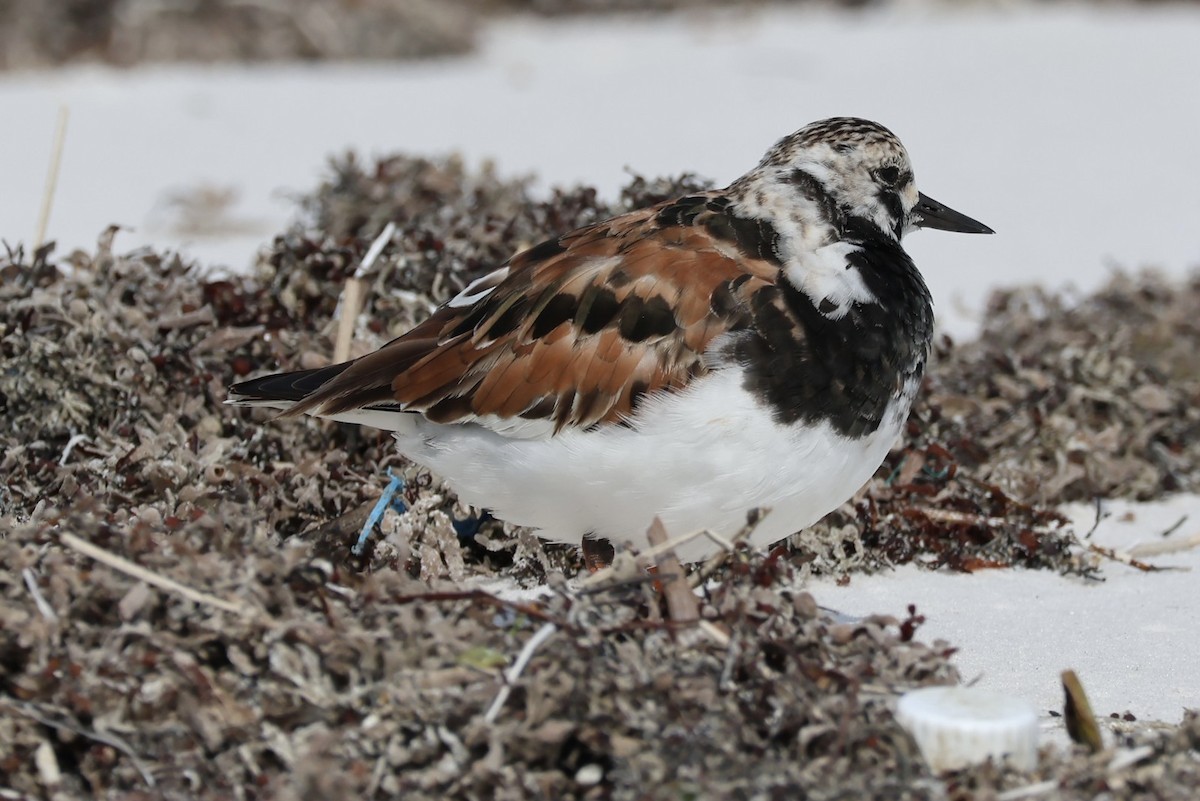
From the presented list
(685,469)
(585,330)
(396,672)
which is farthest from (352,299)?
(396,672)

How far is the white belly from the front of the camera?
266 cm

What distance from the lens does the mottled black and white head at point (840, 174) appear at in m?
3.01

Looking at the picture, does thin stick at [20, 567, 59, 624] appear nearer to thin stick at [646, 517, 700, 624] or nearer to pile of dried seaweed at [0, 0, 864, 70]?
thin stick at [646, 517, 700, 624]

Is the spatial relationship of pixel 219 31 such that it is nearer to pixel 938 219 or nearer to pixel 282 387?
pixel 282 387

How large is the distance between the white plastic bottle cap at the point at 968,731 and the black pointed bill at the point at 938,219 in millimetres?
1224

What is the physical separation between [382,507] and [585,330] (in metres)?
0.66

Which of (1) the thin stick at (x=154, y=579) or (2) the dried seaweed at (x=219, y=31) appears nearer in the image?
(1) the thin stick at (x=154, y=579)

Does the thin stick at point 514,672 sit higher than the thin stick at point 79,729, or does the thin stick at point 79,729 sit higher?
the thin stick at point 514,672

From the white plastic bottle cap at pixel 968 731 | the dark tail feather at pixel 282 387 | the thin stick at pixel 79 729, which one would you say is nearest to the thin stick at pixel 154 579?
the thin stick at pixel 79 729

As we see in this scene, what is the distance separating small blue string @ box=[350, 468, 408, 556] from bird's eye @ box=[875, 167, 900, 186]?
3.78 ft

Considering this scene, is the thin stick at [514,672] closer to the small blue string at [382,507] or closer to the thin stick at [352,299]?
the small blue string at [382,507]

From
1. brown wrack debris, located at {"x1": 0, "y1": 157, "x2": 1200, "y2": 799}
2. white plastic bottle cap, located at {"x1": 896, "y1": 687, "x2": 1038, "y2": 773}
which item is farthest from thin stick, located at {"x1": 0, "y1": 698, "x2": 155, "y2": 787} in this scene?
white plastic bottle cap, located at {"x1": 896, "y1": 687, "x2": 1038, "y2": 773}

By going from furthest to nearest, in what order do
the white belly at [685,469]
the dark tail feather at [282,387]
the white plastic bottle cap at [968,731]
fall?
the dark tail feather at [282,387] < the white belly at [685,469] < the white plastic bottle cap at [968,731]

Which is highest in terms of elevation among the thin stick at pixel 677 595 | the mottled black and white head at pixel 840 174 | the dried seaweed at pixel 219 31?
the dried seaweed at pixel 219 31
